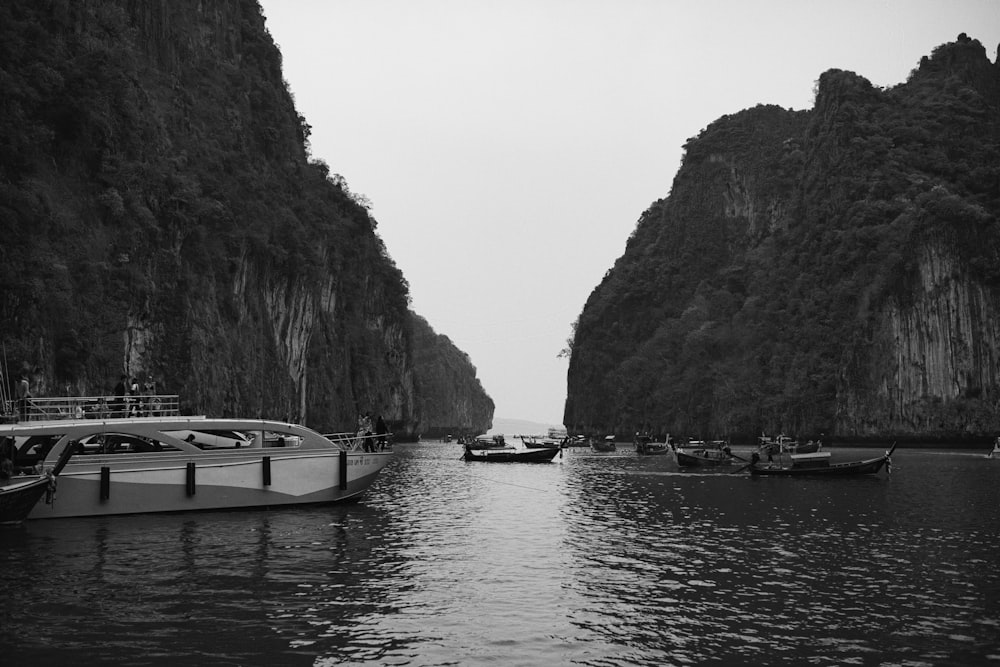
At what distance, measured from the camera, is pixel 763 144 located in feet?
547

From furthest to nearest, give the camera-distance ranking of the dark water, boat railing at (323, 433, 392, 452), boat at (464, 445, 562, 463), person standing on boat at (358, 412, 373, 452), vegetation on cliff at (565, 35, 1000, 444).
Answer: vegetation on cliff at (565, 35, 1000, 444), boat at (464, 445, 562, 463), person standing on boat at (358, 412, 373, 452), boat railing at (323, 433, 392, 452), the dark water

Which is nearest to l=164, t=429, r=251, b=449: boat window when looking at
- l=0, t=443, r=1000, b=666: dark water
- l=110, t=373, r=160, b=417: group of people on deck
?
l=110, t=373, r=160, b=417: group of people on deck

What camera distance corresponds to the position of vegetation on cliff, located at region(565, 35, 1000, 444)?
93.1 metres

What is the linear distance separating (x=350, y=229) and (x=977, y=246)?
245 feet

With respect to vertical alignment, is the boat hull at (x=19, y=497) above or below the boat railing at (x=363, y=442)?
below

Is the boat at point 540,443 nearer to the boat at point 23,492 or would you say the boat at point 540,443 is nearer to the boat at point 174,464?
the boat at point 174,464

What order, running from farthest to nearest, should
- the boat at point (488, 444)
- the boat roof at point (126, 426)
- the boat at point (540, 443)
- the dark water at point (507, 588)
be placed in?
the boat at point (488, 444)
the boat at point (540, 443)
the boat roof at point (126, 426)
the dark water at point (507, 588)

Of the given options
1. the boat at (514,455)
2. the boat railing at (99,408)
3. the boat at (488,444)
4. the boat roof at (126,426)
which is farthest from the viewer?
the boat at (488,444)

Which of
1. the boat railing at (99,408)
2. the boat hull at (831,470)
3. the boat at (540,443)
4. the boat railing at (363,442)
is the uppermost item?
the boat railing at (99,408)

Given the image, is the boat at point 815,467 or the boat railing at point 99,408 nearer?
the boat railing at point 99,408

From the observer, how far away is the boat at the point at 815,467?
45.7m

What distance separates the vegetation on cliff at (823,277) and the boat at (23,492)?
8808 centimetres

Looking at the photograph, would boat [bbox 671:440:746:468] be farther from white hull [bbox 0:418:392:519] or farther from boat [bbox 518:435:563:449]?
white hull [bbox 0:418:392:519]

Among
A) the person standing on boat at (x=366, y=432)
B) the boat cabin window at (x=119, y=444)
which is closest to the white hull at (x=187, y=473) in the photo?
the boat cabin window at (x=119, y=444)
